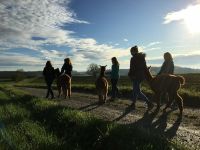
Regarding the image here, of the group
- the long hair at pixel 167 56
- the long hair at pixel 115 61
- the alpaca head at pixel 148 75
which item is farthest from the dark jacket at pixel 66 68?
the alpaca head at pixel 148 75

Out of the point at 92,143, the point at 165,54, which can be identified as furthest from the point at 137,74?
the point at 92,143

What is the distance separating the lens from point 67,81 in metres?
19.7

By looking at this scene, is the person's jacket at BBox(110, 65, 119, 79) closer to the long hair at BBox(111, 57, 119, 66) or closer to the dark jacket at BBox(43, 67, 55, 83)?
the long hair at BBox(111, 57, 119, 66)

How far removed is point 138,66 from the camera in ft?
44.7

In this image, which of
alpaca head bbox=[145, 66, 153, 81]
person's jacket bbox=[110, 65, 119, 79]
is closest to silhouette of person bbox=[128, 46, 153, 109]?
alpaca head bbox=[145, 66, 153, 81]

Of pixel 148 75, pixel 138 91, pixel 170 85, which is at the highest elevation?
pixel 148 75

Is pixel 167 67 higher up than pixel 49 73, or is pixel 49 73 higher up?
pixel 167 67

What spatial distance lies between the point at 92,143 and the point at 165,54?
806 centimetres

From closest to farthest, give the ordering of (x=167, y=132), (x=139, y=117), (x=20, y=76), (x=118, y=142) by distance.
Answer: (x=118, y=142) < (x=167, y=132) < (x=139, y=117) < (x=20, y=76)

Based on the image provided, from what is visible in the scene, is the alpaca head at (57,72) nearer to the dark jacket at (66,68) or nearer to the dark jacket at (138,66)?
the dark jacket at (66,68)

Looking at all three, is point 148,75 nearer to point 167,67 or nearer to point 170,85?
point 170,85

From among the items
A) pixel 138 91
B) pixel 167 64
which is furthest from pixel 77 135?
pixel 167 64

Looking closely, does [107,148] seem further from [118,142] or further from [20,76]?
[20,76]

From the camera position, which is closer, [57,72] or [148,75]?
[148,75]
